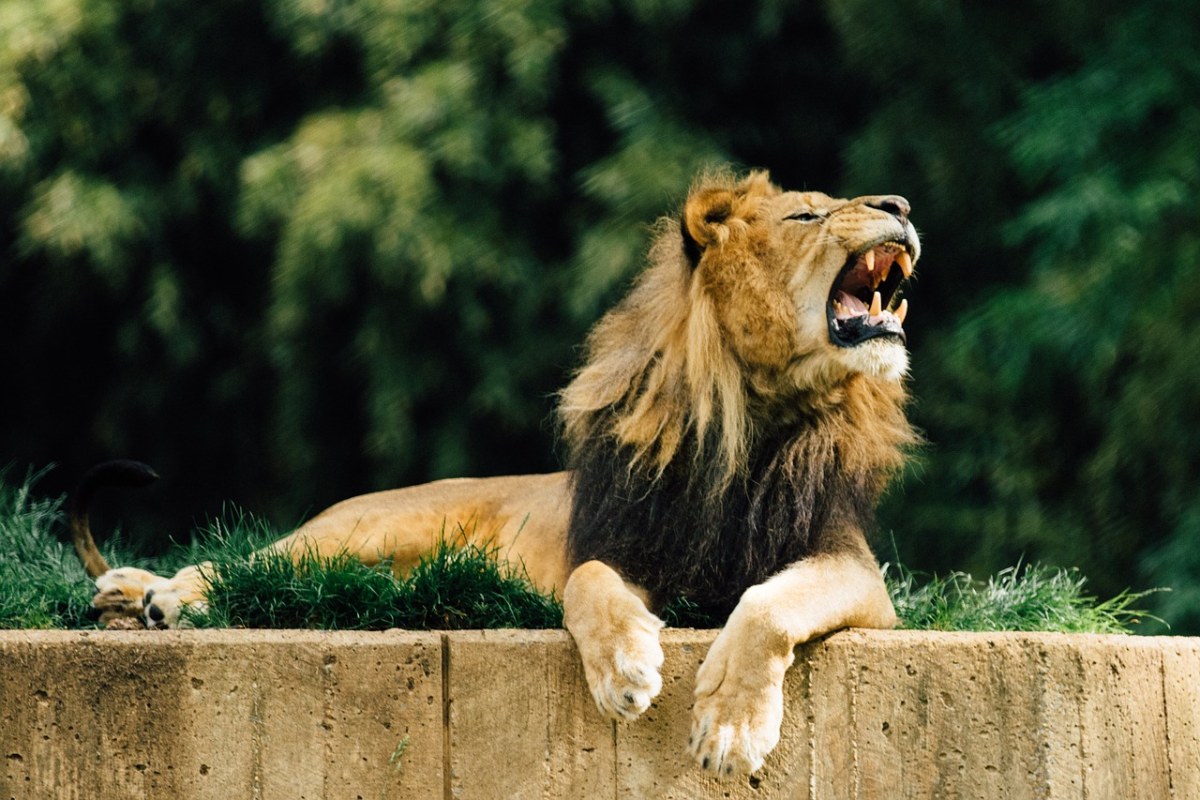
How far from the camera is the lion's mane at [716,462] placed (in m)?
3.41

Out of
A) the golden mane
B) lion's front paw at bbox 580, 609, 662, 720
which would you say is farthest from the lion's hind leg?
the golden mane

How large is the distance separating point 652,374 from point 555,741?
861 mm

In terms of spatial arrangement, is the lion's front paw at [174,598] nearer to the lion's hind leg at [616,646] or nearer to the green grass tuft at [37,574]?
the green grass tuft at [37,574]

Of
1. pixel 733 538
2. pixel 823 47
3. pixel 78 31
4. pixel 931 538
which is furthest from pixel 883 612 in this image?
pixel 78 31

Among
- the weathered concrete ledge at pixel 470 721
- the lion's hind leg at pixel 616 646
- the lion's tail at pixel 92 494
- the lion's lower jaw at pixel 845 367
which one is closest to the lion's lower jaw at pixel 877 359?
the lion's lower jaw at pixel 845 367

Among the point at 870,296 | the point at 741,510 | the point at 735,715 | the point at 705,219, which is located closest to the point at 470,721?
the point at 735,715

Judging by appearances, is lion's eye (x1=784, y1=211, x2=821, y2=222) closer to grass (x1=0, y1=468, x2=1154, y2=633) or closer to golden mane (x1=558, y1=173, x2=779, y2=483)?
golden mane (x1=558, y1=173, x2=779, y2=483)

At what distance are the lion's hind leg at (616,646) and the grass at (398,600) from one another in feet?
1.04

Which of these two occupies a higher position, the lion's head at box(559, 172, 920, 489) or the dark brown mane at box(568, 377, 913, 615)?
the lion's head at box(559, 172, 920, 489)

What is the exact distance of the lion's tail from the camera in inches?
155

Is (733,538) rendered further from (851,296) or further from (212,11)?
(212,11)

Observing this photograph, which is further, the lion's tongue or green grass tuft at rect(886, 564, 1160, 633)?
green grass tuft at rect(886, 564, 1160, 633)

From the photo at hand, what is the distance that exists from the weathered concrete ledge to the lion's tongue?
A: 0.67 meters

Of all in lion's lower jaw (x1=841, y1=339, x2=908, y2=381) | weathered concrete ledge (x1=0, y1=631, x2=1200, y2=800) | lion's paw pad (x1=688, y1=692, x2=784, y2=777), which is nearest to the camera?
lion's paw pad (x1=688, y1=692, x2=784, y2=777)
